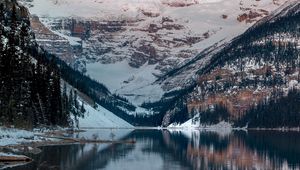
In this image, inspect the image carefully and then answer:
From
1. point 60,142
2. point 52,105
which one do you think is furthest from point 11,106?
point 52,105

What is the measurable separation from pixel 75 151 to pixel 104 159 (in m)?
10.8

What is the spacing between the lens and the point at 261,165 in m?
110

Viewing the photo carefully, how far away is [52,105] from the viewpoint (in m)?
187

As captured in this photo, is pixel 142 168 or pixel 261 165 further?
pixel 261 165

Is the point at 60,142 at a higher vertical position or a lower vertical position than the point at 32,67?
lower

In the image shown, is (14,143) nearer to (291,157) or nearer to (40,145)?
(40,145)

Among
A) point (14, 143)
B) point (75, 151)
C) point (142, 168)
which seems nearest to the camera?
point (142, 168)

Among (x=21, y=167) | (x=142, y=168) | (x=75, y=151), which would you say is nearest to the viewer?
(x=21, y=167)

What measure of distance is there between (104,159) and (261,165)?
2286 centimetres

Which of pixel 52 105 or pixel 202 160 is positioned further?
pixel 52 105

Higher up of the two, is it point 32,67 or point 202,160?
point 32,67

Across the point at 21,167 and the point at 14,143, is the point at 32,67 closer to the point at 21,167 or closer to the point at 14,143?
the point at 14,143

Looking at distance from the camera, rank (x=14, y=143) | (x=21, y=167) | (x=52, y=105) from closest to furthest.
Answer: (x=21, y=167) < (x=14, y=143) < (x=52, y=105)

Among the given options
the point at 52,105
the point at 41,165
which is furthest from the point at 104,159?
the point at 52,105
